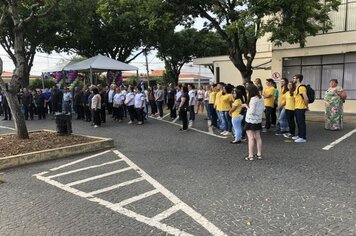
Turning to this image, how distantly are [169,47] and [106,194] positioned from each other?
28.2 meters

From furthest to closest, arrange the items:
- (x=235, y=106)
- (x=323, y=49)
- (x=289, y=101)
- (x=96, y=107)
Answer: (x=323, y=49) → (x=96, y=107) → (x=289, y=101) → (x=235, y=106)

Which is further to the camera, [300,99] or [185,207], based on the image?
[300,99]

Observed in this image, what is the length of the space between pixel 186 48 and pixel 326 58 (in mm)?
19397

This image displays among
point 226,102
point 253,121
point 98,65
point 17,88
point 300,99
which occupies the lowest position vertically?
point 253,121

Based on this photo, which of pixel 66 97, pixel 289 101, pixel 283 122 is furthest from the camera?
pixel 66 97

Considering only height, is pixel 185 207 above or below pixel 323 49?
below

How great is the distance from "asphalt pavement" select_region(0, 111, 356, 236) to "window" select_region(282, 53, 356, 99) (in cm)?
1006

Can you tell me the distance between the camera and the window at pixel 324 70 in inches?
706

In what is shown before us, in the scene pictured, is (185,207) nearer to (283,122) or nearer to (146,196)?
(146,196)

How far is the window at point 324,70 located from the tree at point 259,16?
344 centimetres

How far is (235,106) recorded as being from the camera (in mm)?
9234

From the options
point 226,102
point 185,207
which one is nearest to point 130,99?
point 226,102

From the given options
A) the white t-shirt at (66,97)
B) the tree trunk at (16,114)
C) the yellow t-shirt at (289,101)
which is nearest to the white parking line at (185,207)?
the tree trunk at (16,114)

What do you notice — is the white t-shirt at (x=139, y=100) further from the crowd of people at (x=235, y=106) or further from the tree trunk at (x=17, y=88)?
the tree trunk at (x=17, y=88)
